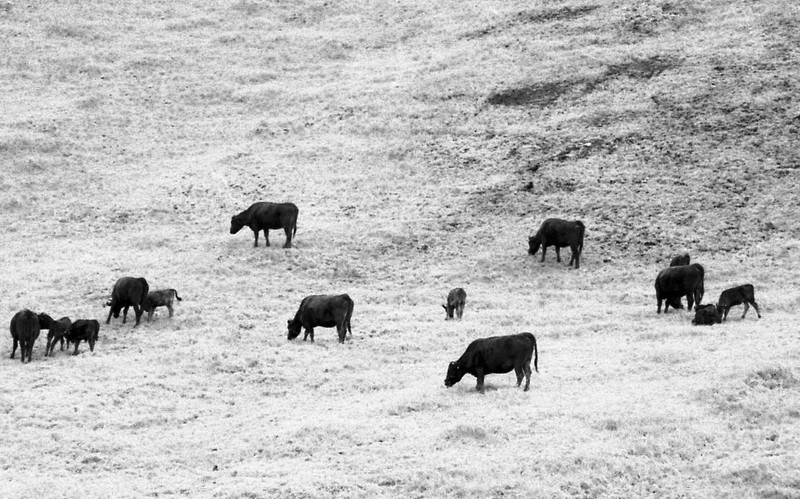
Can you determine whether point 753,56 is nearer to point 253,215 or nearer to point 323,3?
point 253,215

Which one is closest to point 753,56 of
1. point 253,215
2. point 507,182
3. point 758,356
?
point 507,182

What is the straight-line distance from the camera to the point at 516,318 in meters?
31.6

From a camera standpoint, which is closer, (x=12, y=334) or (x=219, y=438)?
(x=219, y=438)

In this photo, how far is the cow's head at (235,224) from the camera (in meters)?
41.2

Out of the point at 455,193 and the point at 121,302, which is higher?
the point at 455,193

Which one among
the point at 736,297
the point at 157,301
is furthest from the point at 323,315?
the point at 736,297

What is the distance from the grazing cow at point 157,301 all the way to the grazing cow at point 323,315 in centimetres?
458

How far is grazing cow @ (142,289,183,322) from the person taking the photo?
31.6 meters

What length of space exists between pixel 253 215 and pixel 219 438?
62.4 feet

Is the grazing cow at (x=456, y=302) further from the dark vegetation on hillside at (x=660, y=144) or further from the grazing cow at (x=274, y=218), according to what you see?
the grazing cow at (x=274, y=218)

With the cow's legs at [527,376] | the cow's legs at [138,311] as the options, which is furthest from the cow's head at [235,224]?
the cow's legs at [527,376]

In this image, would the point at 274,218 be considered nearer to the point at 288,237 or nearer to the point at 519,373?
the point at 288,237

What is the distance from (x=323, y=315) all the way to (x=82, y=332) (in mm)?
6664

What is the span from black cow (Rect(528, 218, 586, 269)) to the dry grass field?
0.61 metres
